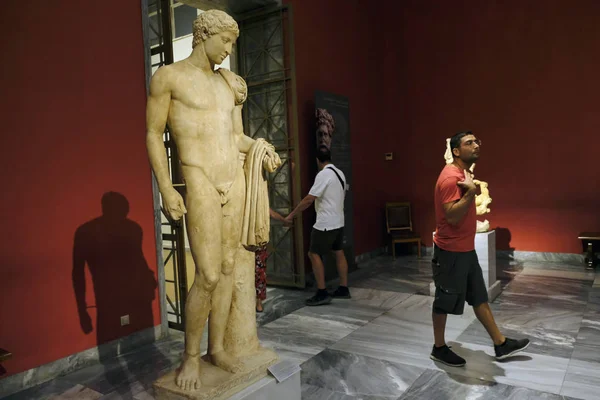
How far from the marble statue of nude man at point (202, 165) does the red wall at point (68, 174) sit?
5.34 feet

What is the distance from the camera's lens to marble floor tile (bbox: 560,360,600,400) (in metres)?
3.00

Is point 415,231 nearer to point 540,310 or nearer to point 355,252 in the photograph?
point 355,252

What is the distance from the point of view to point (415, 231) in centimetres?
837

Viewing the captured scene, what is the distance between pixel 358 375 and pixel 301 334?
3.25ft

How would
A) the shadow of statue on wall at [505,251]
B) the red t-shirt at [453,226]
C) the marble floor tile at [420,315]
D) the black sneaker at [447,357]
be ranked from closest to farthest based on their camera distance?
1. the red t-shirt at [453,226]
2. the black sneaker at [447,357]
3. the marble floor tile at [420,315]
4. the shadow of statue on wall at [505,251]

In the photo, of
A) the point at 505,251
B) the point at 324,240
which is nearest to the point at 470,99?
the point at 505,251

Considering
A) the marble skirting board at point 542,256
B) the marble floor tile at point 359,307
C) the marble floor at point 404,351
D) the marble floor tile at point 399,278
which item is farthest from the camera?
the marble skirting board at point 542,256

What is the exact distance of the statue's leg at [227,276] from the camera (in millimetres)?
2482

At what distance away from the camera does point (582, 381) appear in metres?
3.18

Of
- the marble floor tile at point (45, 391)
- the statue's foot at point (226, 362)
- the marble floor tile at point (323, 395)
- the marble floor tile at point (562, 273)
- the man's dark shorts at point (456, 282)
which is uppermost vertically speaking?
the man's dark shorts at point (456, 282)

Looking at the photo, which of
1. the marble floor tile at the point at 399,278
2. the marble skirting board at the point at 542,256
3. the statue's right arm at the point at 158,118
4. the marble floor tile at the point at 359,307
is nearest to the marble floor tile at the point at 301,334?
the marble floor tile at the point at 359,307

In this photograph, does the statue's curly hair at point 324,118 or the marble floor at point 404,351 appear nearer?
the marble floor at point 404,351

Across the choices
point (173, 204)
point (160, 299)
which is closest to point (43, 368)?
point (160, 299)

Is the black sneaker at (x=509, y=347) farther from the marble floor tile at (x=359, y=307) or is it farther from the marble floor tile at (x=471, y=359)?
the marble floor tile at (x=359, y=307)
